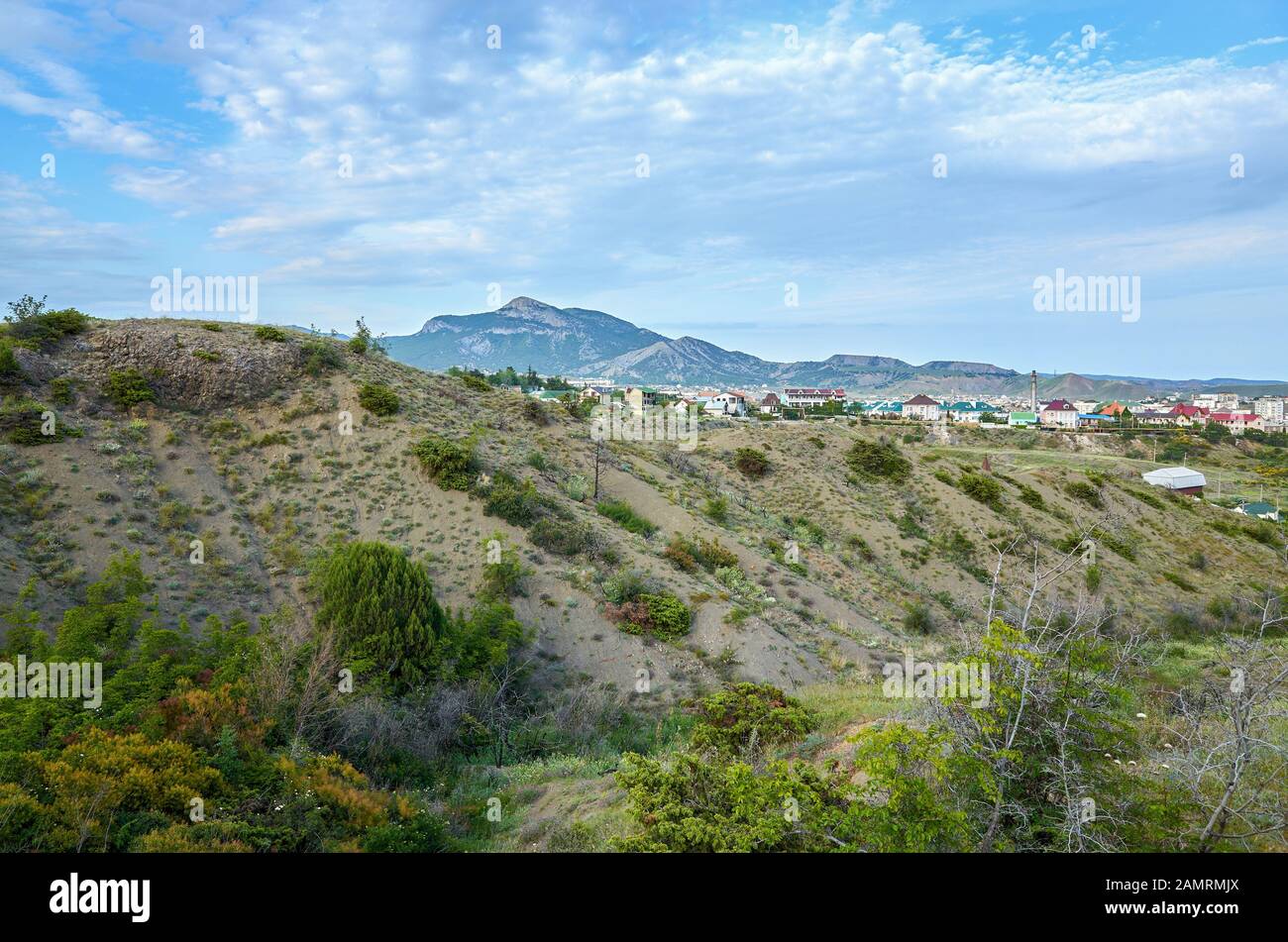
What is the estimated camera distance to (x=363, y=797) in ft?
23.3

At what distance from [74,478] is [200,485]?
2751 mm

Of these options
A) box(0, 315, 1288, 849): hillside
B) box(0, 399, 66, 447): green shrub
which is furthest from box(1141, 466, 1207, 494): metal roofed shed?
box(0, 399, 66, 447): green shrub

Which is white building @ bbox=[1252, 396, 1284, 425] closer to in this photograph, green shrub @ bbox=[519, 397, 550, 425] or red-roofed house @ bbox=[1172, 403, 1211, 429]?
red-roofed house @ bbox=[1172, 403, 1211, 429]

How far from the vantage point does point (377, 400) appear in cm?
2405

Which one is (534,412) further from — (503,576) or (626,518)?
(503,576)

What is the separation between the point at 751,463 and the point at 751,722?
28.6 metres

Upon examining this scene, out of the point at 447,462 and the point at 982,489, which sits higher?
the point at 447,462

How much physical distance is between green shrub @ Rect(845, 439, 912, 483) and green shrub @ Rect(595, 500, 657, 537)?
20152 mm

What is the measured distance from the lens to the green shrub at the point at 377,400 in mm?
23891

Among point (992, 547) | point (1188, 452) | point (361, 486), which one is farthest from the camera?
point (1188, 452)

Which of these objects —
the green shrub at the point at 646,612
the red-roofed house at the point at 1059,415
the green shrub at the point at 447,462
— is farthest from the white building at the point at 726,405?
the green shrub at the point at 646,612

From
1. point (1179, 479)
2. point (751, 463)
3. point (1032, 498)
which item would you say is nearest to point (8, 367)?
point (751, 463)
